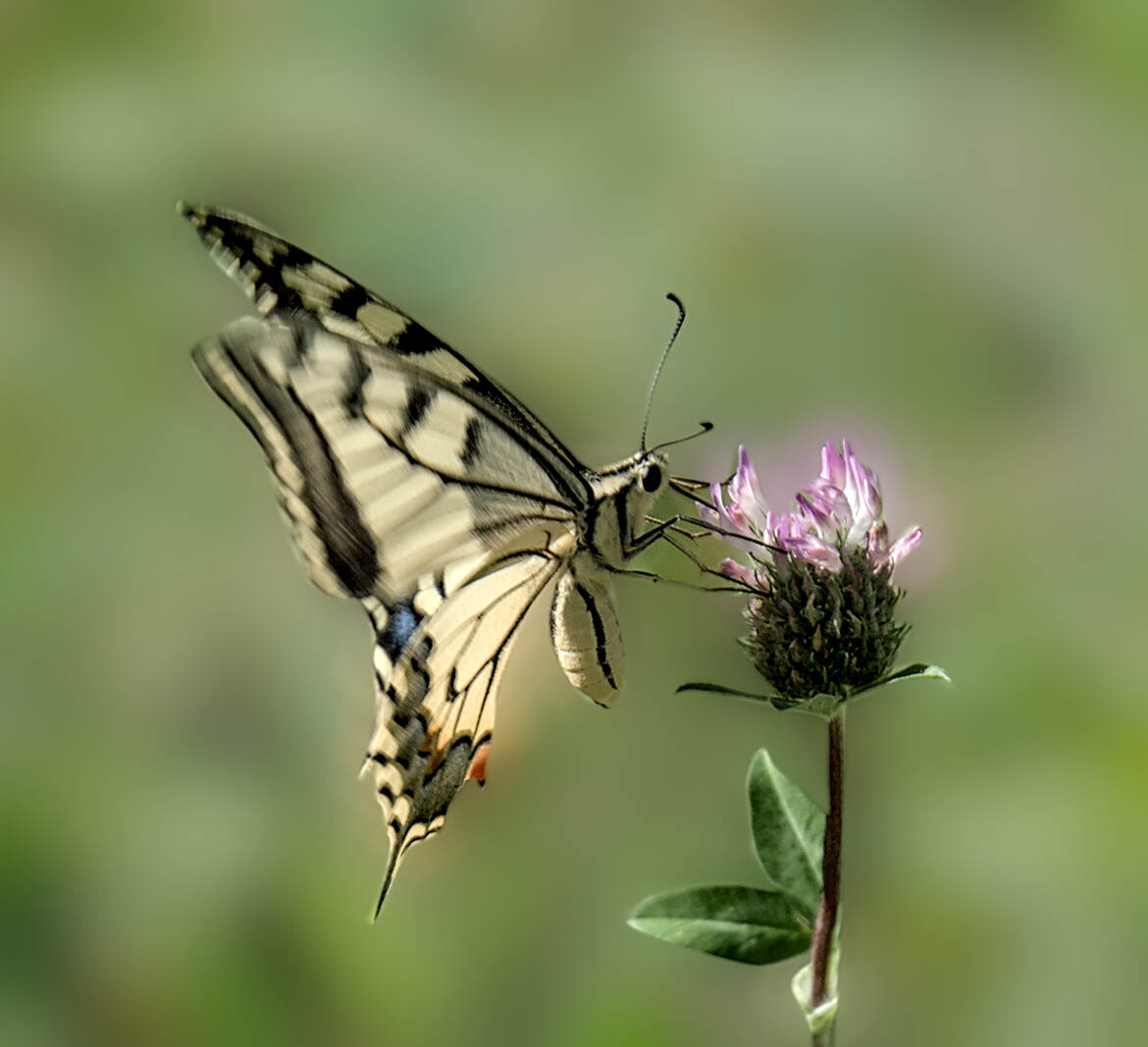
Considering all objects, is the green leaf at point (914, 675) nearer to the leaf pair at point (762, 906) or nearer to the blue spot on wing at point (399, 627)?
the leaf pair at point (762, 906)

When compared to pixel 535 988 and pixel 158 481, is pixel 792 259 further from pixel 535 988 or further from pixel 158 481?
pixel 535 988

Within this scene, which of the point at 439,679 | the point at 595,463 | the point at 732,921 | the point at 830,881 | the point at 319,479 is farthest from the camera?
the point at 595,463

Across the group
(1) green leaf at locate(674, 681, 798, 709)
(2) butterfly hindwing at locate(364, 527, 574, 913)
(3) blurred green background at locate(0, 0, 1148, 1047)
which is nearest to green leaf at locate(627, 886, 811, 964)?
(1) green leaf at locate(674, 681, 798, 709)

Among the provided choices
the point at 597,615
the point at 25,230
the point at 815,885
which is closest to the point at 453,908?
the point at 597,615

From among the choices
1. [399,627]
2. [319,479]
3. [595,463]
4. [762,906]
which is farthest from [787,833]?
[595,463]

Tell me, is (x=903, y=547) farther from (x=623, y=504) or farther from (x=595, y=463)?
(x=595, y=463)

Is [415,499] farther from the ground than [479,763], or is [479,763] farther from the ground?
[415,499]
